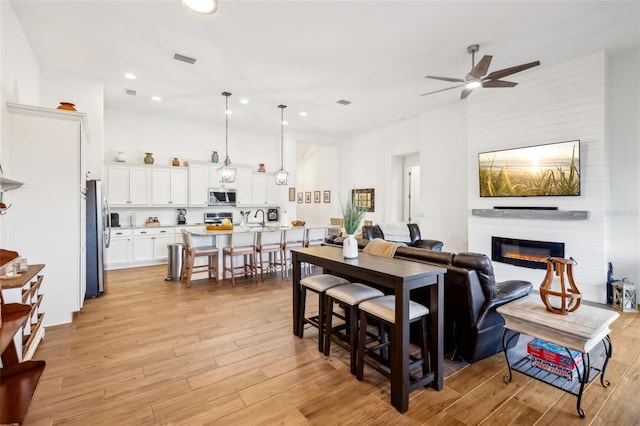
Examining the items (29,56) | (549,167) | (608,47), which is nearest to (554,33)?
(608,47)

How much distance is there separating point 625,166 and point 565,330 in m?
3.61

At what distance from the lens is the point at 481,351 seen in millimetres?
2588

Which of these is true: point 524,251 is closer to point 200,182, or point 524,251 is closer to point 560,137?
point 560,137

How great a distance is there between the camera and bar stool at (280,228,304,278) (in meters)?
5.69

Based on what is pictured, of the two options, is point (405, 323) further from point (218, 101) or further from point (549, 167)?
point (218, 101)

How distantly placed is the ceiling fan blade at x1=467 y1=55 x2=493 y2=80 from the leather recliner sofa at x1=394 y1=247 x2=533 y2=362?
7.39 ft

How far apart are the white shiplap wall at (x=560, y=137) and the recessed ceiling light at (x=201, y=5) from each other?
4608 millimetres

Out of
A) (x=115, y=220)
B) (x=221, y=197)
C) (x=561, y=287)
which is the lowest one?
(x=561, y=287)

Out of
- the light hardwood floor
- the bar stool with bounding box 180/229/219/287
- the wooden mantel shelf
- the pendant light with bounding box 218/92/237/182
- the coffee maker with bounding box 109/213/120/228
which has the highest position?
the pendant light with bounding box 218/92/237/182

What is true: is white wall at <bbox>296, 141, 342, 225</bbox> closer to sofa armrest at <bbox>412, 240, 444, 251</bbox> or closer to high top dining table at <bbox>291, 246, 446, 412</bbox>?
sofa armrest at <bbox>412, 240, 444, 251</bbox>

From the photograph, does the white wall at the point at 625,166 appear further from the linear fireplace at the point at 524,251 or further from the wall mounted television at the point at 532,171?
the linear fireplace at the point at 524,251

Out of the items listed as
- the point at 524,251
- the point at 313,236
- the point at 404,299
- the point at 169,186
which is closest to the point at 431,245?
the point at 524,251

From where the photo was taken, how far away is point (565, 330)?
6.36 ft

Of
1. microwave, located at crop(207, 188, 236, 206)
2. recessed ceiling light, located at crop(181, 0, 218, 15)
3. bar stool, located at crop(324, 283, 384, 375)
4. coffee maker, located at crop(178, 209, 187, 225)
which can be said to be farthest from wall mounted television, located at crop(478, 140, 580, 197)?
coffee maker, located at crop(178, 209, 187, 225)
